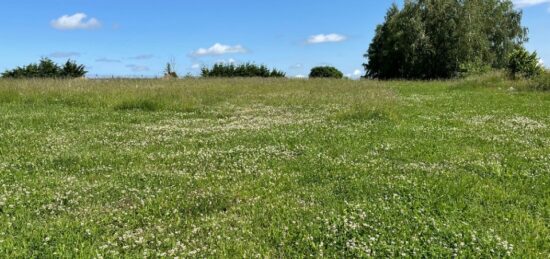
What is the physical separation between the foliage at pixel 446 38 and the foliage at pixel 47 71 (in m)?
41.6

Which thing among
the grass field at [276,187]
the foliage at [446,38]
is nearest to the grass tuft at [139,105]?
the grass field at [276,187]

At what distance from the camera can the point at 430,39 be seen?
57719 mm

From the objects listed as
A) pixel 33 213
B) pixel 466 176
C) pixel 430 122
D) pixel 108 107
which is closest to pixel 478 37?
pixel 430 122

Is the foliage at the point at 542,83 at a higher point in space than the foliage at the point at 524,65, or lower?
lower

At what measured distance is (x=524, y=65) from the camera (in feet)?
127

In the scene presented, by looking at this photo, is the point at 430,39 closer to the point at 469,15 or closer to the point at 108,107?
the point at 469,15

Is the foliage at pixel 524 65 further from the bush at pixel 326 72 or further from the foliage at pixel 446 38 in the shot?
the bush at pixel 326 72

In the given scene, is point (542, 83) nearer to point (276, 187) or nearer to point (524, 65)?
point (524, 65)

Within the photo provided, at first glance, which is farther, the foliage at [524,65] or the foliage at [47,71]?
the foliage at [47,71]

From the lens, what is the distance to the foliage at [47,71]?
49688 millimetres

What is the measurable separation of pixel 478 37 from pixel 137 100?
4785 centimetres

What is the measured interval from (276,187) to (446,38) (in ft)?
178

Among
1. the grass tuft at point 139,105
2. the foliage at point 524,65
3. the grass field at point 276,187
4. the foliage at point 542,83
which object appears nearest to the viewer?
the grass field at point 276,187

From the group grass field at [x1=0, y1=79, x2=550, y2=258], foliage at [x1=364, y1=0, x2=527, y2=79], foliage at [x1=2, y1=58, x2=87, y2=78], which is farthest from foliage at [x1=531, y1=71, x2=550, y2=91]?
foliage at [x1=2, y1=58, x2=87, y2=78]
